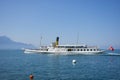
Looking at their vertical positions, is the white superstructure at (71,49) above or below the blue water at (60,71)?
above

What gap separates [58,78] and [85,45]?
90.6 meters

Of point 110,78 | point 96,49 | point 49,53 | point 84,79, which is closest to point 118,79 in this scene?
point 110,78

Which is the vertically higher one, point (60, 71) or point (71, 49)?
point (71, 49)

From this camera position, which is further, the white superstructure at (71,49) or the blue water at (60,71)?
the white superstructure at (71,49)

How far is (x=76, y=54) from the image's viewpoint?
442 feet

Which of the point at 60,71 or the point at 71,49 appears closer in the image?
the point at 60,71

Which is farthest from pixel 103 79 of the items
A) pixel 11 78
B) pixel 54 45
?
pixel 54 45

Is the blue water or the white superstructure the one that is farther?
the white superstructure

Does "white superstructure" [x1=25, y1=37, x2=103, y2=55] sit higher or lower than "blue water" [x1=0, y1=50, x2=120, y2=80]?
higher

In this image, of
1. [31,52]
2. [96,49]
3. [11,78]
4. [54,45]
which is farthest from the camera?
[31,52]

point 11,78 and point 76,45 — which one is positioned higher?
point 76,45

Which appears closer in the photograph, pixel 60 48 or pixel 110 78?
pixel 110 78

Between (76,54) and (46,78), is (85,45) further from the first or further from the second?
(46,78)

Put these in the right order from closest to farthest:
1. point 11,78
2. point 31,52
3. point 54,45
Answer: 1. point 11,78
2. point 54,45
3. point 31,52
